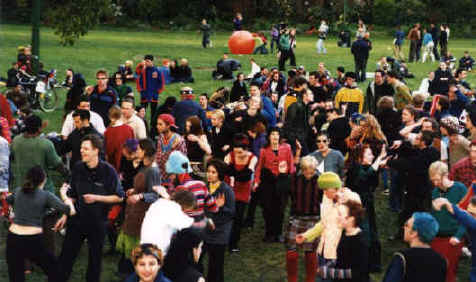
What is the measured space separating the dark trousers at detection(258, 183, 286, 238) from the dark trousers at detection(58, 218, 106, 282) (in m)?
3.21

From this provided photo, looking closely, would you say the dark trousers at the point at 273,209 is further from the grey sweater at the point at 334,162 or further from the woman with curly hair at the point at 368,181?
the woman with curly hair at the point at 368,181

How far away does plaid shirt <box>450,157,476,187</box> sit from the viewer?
9.75m

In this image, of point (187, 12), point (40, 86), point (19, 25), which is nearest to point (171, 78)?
point (40, 86)

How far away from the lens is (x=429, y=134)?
34.2 ft

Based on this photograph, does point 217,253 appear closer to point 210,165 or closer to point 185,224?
point 210,165

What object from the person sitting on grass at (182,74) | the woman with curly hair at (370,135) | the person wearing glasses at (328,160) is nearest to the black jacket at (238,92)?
the woman with curly hair at (370,135)

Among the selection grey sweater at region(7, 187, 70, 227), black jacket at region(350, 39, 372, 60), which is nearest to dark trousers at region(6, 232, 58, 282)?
grey sweater at region(7, 187, 70, 227)

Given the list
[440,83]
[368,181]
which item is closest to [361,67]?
[440,83]

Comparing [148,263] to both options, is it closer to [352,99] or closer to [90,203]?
[90,203]

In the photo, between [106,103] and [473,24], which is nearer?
[106,103]

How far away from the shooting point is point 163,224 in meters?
7.18

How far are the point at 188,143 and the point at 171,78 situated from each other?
52.3ft

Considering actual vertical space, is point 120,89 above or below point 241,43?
above

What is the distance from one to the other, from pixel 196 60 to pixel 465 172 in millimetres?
26354
